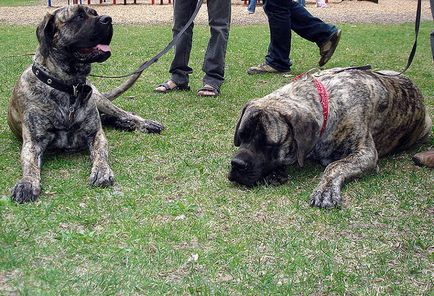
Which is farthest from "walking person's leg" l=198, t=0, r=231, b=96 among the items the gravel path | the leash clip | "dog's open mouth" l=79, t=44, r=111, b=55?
the gravel path

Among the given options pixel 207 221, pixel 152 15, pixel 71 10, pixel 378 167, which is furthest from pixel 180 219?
pixel 152 15

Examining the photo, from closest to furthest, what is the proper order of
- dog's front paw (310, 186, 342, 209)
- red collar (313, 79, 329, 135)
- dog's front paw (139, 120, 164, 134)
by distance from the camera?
dog's front paw (310, 186, 342, 209)
red collar (313, 79, 329, 135)
dog's front paw (139, 120, 164, 134)

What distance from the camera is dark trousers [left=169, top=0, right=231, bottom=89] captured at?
22.0 feet

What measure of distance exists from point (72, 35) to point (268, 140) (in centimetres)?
177

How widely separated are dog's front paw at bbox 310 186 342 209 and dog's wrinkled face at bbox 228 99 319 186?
0.26m

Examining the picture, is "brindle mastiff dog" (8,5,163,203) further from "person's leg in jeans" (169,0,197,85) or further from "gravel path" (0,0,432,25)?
"gravel path" (0,0,432,25)

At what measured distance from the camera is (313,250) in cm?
322

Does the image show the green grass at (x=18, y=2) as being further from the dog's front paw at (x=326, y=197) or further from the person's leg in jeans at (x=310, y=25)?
the dog's front paw at (x=326, y=197)

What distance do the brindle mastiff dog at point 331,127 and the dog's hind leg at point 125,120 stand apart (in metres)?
1.40

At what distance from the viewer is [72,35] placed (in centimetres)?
462

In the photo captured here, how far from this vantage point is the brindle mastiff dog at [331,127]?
13.1 ft

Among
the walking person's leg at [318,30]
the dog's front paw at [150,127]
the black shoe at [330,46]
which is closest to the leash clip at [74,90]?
the dog's front paw at [150,127]

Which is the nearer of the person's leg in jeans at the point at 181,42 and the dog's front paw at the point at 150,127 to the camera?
the dog's front paw at the point at 150,127

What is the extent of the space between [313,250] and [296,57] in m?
6.72
